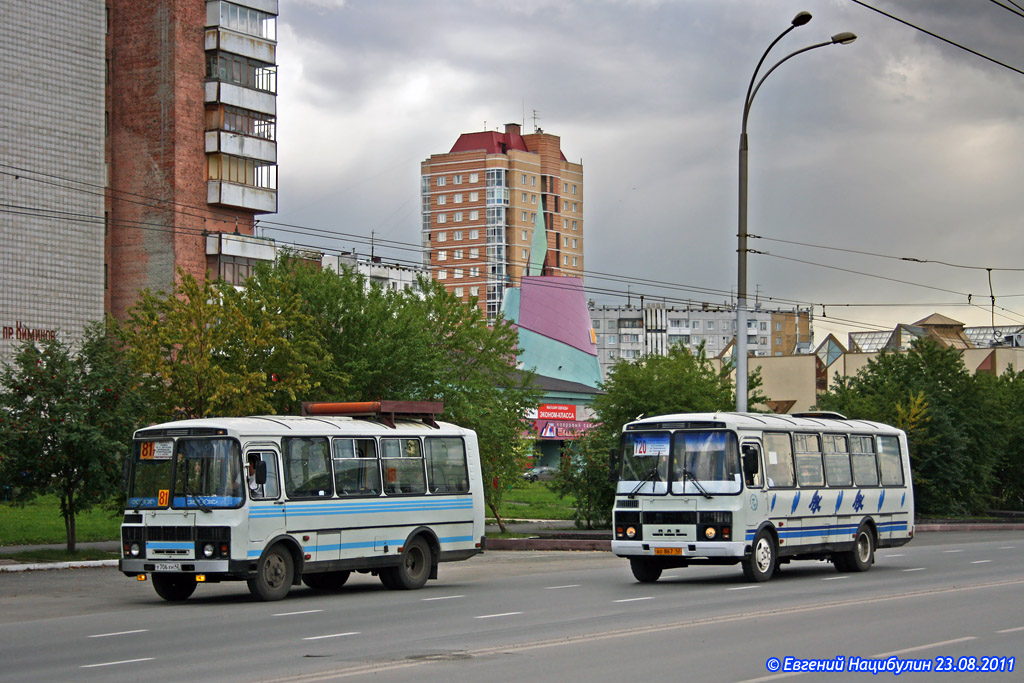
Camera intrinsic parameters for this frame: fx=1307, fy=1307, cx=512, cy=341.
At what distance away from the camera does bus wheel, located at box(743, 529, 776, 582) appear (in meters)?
21.1

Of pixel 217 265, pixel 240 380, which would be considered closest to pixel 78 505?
pixel 240 380

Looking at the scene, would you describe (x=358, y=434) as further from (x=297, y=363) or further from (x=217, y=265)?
(x=217, y=265)

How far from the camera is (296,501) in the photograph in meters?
19.6

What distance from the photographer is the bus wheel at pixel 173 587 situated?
19516 mm

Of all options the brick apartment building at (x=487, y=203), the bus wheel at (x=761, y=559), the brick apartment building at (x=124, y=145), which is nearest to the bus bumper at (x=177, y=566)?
the bus wheel at (x=761, y=559)

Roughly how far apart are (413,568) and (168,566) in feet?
15.5

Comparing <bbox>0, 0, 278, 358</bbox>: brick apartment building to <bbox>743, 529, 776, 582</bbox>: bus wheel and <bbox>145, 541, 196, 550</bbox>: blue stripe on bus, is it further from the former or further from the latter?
<bbox>743, 529, 776, 582</bbox>: bus wheel

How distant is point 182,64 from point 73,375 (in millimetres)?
37229

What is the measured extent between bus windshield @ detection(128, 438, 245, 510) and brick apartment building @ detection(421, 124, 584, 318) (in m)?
147

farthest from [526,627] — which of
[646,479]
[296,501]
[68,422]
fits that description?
[68,422]

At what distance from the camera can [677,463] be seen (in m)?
21.5

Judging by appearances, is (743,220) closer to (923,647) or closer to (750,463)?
(750,463)

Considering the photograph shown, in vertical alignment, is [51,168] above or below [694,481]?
above

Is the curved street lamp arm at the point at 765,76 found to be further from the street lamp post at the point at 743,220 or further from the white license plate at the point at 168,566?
the white license plate at the point at 168,566
